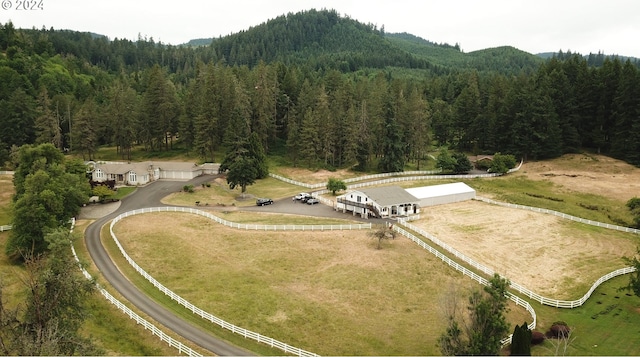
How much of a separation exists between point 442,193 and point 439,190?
1.10 metres

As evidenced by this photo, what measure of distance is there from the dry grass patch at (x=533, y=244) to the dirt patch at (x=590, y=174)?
15.9 meters

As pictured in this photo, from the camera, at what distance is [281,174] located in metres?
84.2

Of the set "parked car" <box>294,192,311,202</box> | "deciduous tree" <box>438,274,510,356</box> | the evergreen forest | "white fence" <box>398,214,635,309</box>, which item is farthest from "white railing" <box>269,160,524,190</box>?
"deciduous tree" <box>438,274,510,356</box>

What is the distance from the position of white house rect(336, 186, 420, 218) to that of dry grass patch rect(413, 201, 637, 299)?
2.66 metres

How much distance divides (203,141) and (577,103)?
74632 mm

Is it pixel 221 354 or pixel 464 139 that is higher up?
pixel 464 139

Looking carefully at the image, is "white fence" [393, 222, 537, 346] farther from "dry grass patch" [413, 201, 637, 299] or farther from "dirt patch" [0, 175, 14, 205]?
"dirt patch" [0, 175, 14, 205]

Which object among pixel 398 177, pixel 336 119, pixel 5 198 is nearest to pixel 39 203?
pixel 5 198

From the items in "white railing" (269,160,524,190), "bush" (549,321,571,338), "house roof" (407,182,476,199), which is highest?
"white railing" (269,160,524,190)

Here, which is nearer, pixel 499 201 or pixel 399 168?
pixel 499 201

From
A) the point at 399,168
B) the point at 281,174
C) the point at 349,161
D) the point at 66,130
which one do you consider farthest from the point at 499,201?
the point at 66,130

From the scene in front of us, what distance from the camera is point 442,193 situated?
69.9 meters

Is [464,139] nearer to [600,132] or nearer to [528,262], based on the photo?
[600,132]

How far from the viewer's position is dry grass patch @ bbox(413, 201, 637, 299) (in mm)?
47625
